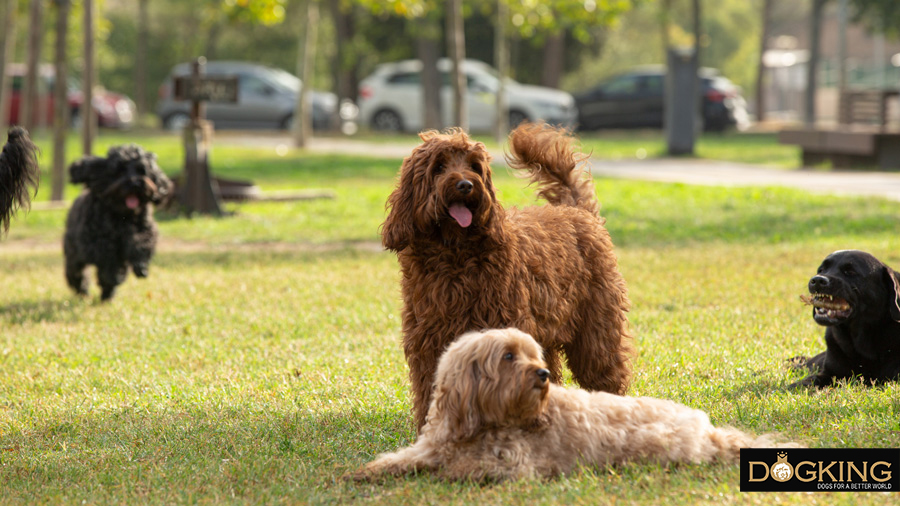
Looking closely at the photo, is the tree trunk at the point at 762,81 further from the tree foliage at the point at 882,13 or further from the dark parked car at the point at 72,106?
the dark parked car at the point at 72,106

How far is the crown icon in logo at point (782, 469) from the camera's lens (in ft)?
13.4

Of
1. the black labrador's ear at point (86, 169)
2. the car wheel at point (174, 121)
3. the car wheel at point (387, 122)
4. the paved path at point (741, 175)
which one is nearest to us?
the black labrador's ear at point (86, 169)

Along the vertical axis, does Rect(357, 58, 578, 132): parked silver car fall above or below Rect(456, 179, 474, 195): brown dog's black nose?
above

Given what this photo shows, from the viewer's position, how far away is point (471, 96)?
2947cm

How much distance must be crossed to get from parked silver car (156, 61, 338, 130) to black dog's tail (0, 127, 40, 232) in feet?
85.5

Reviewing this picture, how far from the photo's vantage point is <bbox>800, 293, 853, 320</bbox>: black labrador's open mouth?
5.55 metres

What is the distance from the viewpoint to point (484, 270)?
186 inches

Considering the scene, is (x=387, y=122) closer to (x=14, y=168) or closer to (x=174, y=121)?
(x=174, y=121)

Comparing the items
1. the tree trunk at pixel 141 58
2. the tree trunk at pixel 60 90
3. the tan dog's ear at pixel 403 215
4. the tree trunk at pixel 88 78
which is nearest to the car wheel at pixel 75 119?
the tree trunk at pixel 141 58

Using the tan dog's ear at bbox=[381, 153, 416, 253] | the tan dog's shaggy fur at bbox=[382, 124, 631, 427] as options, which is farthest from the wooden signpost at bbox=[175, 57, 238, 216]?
the tan dog's ear at bbox=[381, 153, 416, 253]

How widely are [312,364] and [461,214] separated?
2.67m

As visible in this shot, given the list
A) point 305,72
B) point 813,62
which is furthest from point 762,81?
point 305,72

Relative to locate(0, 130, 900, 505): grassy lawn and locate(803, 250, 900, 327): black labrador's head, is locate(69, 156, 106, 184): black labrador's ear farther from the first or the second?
locate(803, 250, 900, 327): black labrador's head

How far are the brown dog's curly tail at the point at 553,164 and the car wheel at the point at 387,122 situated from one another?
25.3 metres
